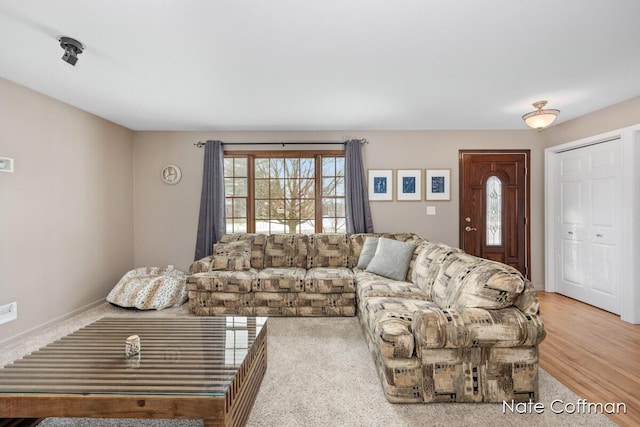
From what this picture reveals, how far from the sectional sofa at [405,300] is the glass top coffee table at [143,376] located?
37.2 inches

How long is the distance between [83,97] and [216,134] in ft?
5.47

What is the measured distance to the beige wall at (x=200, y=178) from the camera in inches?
179

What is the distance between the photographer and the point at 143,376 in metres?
1.51

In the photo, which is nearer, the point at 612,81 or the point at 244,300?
the point at 612,81

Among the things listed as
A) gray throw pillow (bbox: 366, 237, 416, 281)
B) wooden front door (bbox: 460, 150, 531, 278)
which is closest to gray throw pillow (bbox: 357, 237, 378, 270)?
gray throw pillow (bbox: 366, 237, 416, 281)

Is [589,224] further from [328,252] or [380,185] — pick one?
[328,252]

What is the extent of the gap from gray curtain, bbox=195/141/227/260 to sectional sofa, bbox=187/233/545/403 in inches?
11.8

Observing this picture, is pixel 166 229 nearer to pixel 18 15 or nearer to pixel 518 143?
pixel 18 15

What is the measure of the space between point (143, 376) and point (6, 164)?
2697mm

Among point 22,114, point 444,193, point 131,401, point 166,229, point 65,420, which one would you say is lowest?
point 65,420

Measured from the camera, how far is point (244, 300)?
11.4ft

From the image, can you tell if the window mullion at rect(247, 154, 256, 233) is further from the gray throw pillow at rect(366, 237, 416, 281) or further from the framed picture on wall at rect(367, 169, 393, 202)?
the gray throw pillow at rect(366, 237, 416, 281)

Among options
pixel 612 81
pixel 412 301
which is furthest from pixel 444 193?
pixel 412 301

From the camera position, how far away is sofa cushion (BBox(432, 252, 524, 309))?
194cm
